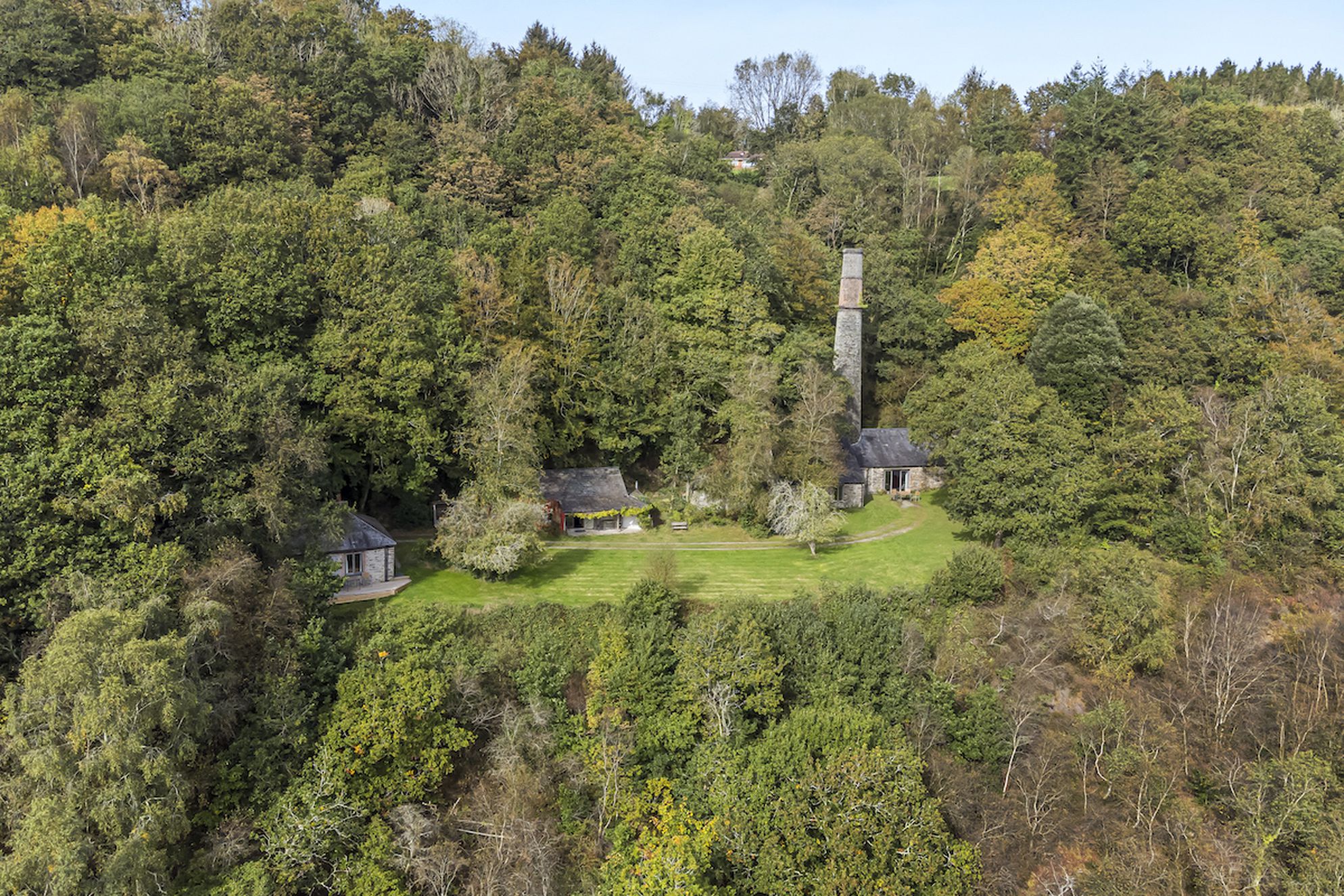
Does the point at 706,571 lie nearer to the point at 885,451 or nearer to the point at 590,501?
the point at 590,501

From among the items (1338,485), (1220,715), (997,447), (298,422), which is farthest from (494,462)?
(1338,485)

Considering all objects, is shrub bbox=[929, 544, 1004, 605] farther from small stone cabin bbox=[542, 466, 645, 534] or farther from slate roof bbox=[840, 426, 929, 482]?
slate roof bbox=[840, 426, 929, 482]

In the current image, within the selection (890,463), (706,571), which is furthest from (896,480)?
(706,571)

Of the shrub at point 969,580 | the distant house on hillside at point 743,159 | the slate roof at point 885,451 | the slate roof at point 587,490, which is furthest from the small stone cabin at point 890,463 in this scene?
the distant house on hillside at point 743,159

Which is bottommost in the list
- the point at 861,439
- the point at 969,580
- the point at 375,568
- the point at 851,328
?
the point at 969,580

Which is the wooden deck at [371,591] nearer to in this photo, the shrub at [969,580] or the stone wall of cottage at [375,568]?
the stone wall of cottage at [375,568]

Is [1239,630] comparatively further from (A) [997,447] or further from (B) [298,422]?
(B) [298,422]

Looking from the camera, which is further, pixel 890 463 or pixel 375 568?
pixel 890 463
